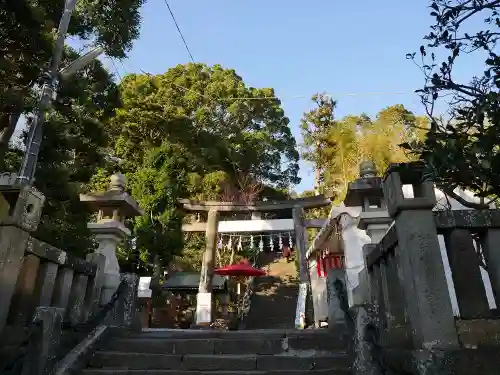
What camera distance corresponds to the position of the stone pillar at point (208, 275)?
14.0m

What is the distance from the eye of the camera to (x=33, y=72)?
829cm

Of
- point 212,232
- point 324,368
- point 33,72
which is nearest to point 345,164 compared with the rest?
point 212,232

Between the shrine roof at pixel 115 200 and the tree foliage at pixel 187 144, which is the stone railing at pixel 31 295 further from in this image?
the tree foliage at pixel 187 144

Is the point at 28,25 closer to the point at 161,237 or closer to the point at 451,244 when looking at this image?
the point at 451,244

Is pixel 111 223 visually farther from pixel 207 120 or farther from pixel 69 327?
pixel 207 120

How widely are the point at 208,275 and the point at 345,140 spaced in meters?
13.8

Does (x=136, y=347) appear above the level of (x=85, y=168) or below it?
below

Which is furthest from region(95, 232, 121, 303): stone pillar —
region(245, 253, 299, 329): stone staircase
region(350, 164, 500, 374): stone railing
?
region(245, 253, 299, 329): stone staircase

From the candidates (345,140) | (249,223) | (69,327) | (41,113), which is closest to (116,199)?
(41,113)

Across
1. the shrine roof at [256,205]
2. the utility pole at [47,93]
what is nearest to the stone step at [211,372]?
the utility pole at [47,93]

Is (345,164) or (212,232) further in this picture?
(345,164)

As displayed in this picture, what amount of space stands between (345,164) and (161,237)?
12.5m

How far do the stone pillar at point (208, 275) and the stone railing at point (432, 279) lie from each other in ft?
36.9

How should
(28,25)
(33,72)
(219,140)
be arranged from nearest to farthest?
1. (28,25)
2. (33,72)
3. (219,140)
